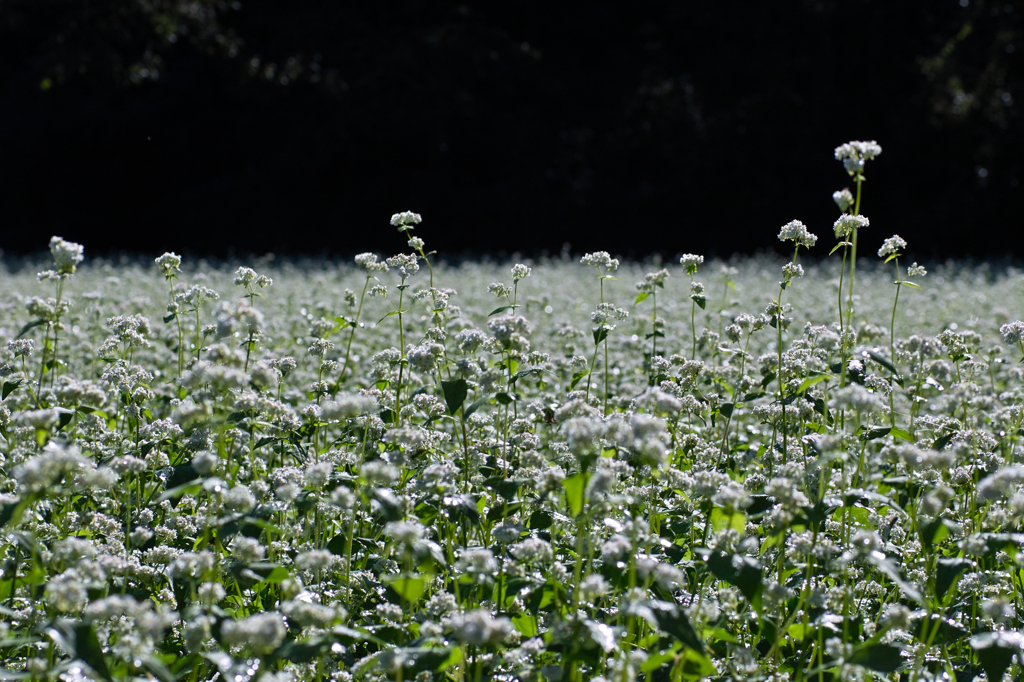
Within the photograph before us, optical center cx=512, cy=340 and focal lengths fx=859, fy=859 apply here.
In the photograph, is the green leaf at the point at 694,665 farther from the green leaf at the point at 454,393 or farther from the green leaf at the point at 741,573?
the green leaf at the point at 454,393

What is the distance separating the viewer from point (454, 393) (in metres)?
2.48

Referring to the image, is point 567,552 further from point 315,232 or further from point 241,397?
point 315,232

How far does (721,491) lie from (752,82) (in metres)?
22.2

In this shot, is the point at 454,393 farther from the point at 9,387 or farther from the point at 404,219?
the point at 9,387

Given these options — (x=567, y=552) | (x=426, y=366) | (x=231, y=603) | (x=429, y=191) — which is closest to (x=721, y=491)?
(x=567, y=552)

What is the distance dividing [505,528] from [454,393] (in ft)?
1.34

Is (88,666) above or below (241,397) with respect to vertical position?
below

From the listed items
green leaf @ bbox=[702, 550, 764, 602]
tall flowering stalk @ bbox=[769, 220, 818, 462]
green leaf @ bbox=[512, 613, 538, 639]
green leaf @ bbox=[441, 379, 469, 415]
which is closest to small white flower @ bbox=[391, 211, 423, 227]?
green leaf @ bbox=[441, 379, 469, 415]

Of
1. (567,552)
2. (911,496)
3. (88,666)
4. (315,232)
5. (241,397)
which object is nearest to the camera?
(88,666)

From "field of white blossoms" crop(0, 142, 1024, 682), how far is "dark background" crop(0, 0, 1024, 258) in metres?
18.6

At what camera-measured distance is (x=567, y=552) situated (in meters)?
2.87

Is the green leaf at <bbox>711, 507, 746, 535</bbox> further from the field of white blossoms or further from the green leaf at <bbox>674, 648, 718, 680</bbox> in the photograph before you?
the green leaf at <bbox>674, 648, 718, 680</bbox>

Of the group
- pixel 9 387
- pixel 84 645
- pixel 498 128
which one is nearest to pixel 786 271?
pixel 84 645

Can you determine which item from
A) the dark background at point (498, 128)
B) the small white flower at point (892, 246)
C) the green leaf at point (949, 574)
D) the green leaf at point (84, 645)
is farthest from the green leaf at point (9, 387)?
the dark background at point (498, 128)
